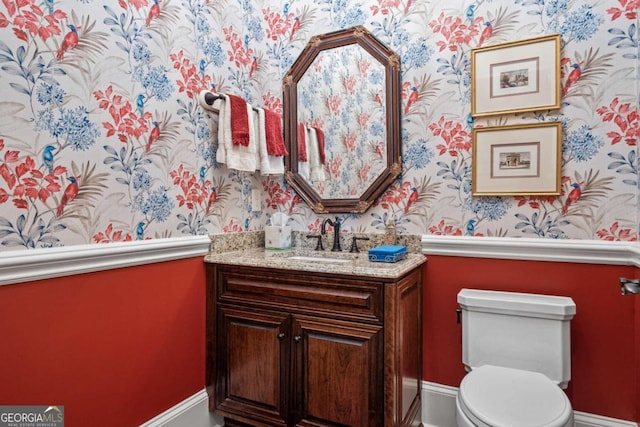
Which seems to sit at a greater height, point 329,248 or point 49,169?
point 49,169

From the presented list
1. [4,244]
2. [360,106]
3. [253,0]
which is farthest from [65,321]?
[253,0]

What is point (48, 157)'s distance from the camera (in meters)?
1.30

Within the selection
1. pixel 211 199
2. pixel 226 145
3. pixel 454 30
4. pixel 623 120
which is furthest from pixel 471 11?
pixel 211 199

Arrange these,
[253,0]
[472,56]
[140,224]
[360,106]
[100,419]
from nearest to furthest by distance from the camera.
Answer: [100,419]
[140,224]
[472,56]
[360,106]
[253,0]

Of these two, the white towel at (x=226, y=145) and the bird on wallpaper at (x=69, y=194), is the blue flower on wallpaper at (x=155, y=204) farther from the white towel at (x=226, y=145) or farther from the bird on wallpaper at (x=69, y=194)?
the white towel at (x=226, y=145)

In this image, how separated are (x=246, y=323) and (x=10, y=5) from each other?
1.51m

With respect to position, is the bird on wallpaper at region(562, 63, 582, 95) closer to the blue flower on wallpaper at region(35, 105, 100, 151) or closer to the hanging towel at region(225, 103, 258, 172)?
the hanging towel at region(225, 103, 258, 172)

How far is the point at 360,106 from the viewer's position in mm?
2051

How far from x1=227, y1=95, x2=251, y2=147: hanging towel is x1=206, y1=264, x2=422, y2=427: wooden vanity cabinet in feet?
2.19

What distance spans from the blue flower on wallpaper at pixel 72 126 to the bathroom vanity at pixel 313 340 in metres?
0.79

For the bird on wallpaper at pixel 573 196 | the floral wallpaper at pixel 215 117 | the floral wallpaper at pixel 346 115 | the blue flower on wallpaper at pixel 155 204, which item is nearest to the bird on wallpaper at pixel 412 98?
the floral wallpaper at pixel 215 117

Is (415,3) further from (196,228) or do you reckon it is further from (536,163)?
(196,228)

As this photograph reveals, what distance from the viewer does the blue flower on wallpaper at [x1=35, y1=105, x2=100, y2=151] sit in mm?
1287

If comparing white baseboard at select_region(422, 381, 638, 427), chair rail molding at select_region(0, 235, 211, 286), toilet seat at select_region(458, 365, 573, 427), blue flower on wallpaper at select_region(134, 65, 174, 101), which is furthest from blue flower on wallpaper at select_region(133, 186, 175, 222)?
white baseboard at select_region(422, 381, 638, 427)
